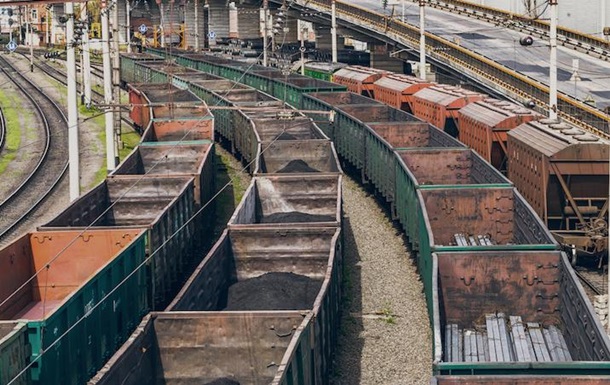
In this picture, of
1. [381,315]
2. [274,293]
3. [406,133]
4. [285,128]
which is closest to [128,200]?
[381,315]

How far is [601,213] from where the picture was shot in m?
23.4

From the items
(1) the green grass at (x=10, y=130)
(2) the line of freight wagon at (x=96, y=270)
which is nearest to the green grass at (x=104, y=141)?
(1) the green grass at (x=10, y=130)

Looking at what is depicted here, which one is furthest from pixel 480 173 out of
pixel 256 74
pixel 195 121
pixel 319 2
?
pixel 319 2

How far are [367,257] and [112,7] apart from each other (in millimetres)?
23832

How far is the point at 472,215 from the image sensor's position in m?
22.5

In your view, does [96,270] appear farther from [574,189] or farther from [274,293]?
[574,189]

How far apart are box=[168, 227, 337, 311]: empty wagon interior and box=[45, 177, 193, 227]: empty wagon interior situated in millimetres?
3464

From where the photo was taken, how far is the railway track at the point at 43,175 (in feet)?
99.1

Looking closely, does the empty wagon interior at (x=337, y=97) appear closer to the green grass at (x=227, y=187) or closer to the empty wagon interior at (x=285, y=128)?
the green grass at (x=227, y=187)

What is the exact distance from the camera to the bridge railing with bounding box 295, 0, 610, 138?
4703 centimetres

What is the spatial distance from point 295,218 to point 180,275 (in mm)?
3040

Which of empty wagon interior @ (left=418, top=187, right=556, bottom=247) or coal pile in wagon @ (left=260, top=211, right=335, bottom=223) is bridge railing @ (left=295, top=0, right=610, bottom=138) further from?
coal pile in wagon @ (left=260, top=211, right=335, bottom=223)

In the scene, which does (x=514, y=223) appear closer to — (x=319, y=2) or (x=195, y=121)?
(x=195, y=121)

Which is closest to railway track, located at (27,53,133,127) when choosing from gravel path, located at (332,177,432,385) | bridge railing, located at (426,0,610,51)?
bridge railing, located at (426,0,610,51)
